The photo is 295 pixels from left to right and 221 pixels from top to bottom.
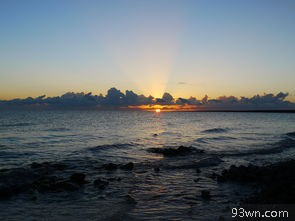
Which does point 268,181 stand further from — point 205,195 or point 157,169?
point 157,169

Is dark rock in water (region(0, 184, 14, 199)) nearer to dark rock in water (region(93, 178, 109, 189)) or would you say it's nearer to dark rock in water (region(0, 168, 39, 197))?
dark rock in water (region(0, 168, 39, 197))

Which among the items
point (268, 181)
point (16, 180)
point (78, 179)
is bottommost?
point (16, 180)

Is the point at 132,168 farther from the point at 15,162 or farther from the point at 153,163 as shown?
the point at 15,162

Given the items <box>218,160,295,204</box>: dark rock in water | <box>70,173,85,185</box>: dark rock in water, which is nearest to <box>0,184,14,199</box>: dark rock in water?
<box>70,173,85,185</box>: dark rock in water

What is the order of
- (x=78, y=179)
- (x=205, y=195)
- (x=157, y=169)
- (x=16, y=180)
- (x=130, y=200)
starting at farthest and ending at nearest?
1. (x=157, y=169)
2. (x=16, y=180)
3. (x=78, y=179)
4. (x=205, y=195)
5. (x=130, y=200)

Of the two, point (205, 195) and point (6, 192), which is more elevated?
point (205, 195)

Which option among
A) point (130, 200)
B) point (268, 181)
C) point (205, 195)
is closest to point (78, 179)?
point (130, 200)

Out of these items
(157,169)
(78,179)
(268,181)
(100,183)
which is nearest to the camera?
(268,181)

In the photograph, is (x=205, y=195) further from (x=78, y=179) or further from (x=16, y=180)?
(x=16, y=180)

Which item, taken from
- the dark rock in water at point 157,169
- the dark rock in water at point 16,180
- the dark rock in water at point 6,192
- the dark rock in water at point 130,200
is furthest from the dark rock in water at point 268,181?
the dark rock in water at point 6,192

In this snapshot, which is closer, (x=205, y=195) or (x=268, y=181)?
(x=205, y=195)

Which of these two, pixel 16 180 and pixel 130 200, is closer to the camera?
pixel 130 200

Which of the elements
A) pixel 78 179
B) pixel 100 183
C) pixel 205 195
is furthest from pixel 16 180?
pixel 205 195

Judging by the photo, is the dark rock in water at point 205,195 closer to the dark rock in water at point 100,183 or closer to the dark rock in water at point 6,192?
the dark rock in water at point 100,183
